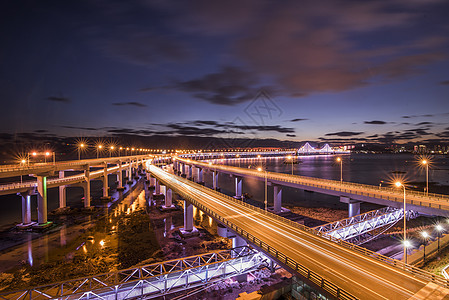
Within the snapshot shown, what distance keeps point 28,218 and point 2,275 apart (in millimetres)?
20137

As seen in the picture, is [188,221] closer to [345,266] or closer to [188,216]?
[188,216]

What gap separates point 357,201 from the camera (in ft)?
122

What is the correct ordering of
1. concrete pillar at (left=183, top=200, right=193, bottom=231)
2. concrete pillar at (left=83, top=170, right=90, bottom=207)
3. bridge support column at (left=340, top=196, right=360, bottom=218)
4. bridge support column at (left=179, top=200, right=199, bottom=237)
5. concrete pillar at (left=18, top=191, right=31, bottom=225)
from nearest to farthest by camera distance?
bridge support column at (left=340, top=196, right=360, bottom=218)
bridge support column at (left=179, top=200, right=199, bottom=237)
concrete pillar at (left=183, top=200, right=193, bottom=231)
concrete pillar at (left=18, top=191, right=31, bottom=225)
concrete pillar at (left=83, top=170, right=90, bottom=207)

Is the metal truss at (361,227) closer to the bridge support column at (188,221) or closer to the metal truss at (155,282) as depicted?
the metal truss at (155,282)

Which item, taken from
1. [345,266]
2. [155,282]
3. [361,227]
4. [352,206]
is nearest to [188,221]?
[155,282]

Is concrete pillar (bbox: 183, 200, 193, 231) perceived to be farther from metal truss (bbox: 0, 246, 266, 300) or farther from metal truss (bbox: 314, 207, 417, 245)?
metal truss (bbox: 314, 207, 417, 245)

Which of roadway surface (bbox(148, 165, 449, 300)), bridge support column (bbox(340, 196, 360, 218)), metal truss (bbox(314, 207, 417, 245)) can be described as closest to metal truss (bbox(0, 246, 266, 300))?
roadway surface (bbox(148, 165, 449, 300))

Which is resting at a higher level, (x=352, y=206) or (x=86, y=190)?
(x=352, y=206)

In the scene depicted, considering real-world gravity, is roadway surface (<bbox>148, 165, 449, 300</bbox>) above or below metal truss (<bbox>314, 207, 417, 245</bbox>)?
above

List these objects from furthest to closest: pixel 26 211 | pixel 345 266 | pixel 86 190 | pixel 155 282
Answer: pixel 86 190
pixel 26 211
pixel 155 282
pixel 345 266

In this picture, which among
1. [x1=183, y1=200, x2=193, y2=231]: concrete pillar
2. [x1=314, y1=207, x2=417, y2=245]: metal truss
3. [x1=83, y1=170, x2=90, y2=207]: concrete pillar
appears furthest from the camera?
[x1=83, y1=170, x2=90, y2=207]: concrete pillar

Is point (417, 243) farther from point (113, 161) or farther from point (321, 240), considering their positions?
point (113, 161)

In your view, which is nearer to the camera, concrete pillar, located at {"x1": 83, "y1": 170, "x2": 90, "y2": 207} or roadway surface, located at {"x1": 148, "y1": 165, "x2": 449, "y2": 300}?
roadway surface, located at {"x1": 148, "y1": 165, "x2": 449, "y2": 300}

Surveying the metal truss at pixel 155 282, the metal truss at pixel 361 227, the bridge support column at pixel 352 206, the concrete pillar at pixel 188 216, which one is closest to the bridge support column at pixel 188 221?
the concrete pillar at pixel 188 216
